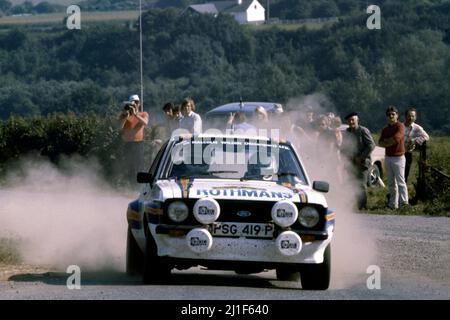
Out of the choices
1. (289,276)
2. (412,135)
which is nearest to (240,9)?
(412,135)

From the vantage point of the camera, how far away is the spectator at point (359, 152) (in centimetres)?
2220

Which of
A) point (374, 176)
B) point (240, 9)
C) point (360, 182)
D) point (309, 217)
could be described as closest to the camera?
point (309, 217)

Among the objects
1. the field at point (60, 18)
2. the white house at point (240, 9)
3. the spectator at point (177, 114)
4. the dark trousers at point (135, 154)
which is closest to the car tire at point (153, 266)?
the spectator at point (177, 114)

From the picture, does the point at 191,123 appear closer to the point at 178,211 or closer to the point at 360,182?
the point at 360,182

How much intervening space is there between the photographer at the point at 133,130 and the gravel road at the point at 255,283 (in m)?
6.37

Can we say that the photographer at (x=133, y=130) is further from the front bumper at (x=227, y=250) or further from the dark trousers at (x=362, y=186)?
the front bumper at (x=227, y=250)

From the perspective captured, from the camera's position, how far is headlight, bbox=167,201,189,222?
482 inches

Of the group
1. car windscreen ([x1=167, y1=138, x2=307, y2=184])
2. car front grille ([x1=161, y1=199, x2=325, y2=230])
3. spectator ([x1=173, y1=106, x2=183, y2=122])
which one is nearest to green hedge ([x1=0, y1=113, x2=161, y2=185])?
spectator ([x1=173, y1=106, x2=183, y2=122])

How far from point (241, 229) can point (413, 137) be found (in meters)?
11.7

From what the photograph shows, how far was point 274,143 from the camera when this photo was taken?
13914mm

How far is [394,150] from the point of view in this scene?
22.0 meters

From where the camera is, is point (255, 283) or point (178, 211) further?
point (255, 283)
